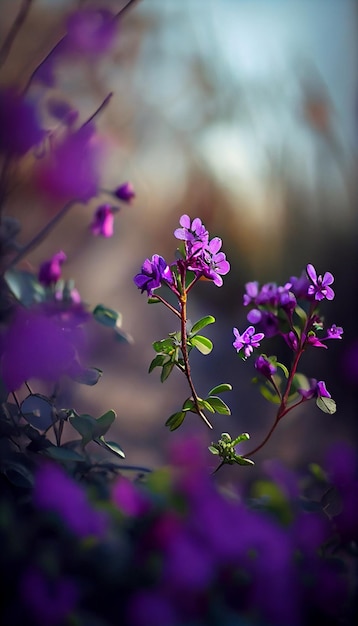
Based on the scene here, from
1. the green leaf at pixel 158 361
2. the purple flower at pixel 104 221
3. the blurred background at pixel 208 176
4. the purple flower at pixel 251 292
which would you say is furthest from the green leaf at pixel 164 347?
the blurred background at pixel 208 176

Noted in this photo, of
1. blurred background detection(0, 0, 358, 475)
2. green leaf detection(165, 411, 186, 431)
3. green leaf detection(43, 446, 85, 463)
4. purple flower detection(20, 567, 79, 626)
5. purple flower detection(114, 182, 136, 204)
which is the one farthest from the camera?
blurred background detection(0, 0, 358, 475)

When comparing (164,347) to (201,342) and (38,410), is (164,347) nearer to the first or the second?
(201,342)

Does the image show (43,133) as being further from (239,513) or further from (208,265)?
(239,513)

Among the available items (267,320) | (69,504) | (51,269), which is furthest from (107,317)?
(69,504)

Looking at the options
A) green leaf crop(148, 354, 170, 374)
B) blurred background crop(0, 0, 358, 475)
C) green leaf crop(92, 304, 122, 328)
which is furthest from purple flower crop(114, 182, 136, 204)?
blurred background crop(0, 0, 358, 475)

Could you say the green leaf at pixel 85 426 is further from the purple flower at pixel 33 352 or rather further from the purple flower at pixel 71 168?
the purple flower at pixel 71 168

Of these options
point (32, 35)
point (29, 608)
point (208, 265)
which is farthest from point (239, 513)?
point (32, 35)

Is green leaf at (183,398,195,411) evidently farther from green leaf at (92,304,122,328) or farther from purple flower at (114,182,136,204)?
purple flower at (114,182,136,204)
